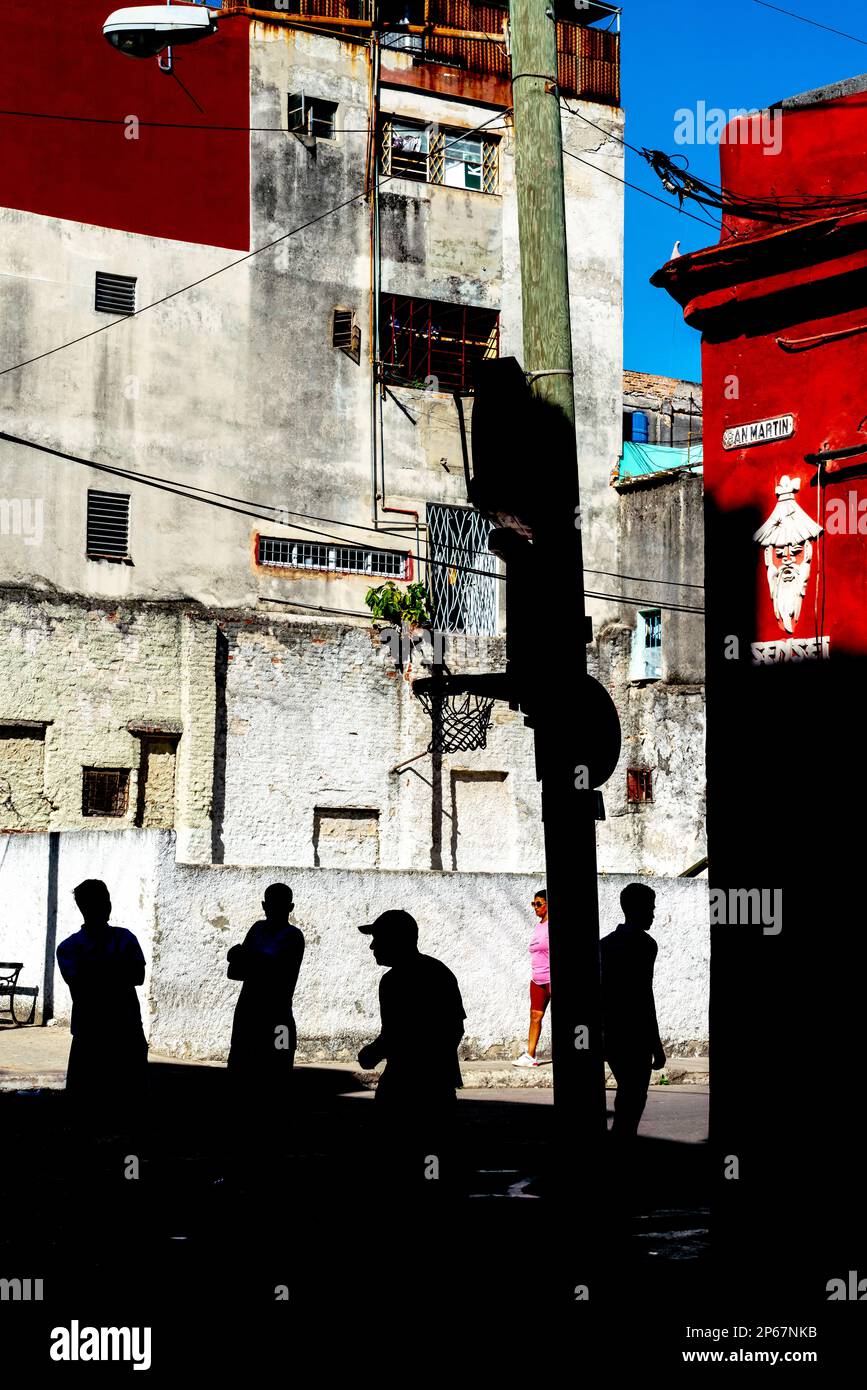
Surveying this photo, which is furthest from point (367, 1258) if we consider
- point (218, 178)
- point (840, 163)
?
point (218, 178)

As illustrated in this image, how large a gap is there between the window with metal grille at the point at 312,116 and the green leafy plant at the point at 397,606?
28.6 ft

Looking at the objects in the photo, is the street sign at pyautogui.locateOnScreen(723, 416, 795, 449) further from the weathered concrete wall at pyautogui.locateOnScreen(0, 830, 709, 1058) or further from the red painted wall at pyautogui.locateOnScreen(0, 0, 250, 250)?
the red painted wall at pyautogui.locateOnScreen(0, 0, 250, 250)

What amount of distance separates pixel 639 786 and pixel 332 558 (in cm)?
683

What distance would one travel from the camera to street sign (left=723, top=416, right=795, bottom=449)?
9047mm

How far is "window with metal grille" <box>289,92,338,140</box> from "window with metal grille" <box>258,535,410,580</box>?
757 cm

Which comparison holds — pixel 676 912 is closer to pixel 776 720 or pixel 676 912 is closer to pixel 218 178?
pixel 776 720

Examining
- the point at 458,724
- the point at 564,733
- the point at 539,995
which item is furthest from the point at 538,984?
the point at 458,724

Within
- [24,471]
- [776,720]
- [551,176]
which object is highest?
[24,471]

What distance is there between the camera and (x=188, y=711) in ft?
86.2

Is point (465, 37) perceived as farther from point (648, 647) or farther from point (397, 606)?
point (648, 647)

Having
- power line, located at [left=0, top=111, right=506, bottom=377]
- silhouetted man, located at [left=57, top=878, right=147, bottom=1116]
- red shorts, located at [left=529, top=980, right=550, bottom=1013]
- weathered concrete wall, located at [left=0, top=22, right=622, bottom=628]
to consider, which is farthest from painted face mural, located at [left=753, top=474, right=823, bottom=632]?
power line, located at [left=0, top=111, right=506, bottom=377]

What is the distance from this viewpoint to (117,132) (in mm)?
29391

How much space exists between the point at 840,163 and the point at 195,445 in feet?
71.2

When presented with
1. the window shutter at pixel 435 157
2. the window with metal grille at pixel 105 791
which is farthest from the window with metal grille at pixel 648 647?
the window with metal grille at pixel 105 791
